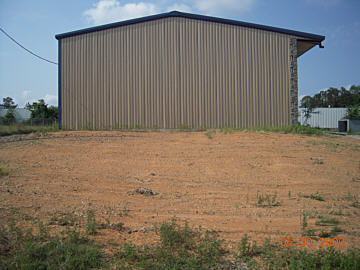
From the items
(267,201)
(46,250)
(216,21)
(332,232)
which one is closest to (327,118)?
(216,21)

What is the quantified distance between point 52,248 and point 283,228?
130 inches

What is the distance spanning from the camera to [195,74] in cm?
1431

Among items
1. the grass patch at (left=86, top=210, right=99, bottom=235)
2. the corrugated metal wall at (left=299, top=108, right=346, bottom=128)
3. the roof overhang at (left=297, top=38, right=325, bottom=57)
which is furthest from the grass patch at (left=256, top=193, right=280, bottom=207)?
the corrugated metal wall at (left=299, top=108, right=346, bottom=128)

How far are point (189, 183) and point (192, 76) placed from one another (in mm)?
8800

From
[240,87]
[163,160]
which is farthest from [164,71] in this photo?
[163,160]

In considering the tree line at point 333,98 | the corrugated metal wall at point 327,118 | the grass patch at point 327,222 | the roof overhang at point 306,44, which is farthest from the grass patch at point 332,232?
the tree line at point 333,98

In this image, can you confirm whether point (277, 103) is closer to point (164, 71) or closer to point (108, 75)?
point (164, 71)

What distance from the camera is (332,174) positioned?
7383mm

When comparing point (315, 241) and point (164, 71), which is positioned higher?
point (164, 71)

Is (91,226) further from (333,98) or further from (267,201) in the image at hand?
(333,98)

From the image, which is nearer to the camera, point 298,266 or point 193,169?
point 298,266

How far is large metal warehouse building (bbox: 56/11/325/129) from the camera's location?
14250 millimetres
